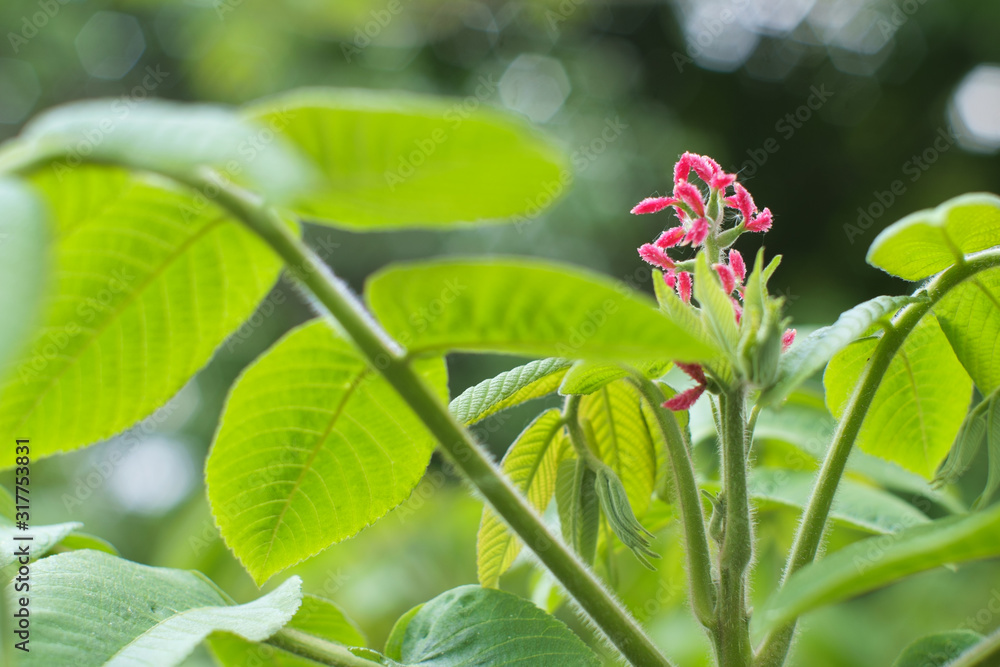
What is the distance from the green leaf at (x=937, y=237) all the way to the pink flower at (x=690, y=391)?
0.18 meters

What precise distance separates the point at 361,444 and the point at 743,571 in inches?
14.8

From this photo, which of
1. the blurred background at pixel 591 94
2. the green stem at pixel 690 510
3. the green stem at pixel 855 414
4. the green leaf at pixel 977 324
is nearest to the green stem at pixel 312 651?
the green stem at pixel 690 510

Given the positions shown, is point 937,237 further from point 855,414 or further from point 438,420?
point 438,420

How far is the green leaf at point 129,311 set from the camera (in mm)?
592

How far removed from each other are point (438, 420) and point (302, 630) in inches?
14.4

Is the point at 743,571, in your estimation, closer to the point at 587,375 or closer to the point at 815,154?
the point at 587,375

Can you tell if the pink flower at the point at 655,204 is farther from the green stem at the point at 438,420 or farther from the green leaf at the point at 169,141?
the green leaf at the point at 169,141

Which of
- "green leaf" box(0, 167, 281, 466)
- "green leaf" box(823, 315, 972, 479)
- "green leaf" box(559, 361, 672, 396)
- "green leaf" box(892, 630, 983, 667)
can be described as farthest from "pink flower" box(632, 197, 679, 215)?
"green leaf" box(892, 630, 983, 667)

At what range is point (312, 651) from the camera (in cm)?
70

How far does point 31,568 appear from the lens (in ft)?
2.26

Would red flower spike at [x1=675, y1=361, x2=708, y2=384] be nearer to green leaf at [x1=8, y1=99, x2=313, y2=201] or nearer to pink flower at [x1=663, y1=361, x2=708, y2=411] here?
pink flower at [x1=663, y1=361, x2=708, y2=411]

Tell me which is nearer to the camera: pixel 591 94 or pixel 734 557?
pixel 734 557

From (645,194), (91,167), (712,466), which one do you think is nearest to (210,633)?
(91,167)

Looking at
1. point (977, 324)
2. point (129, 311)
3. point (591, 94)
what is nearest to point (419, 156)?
point (129, 311)
